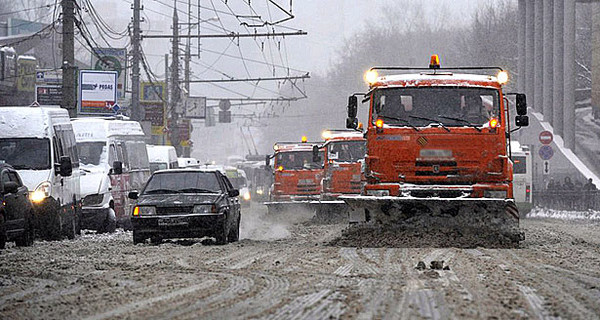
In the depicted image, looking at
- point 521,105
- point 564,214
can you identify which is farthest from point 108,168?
point 564,214

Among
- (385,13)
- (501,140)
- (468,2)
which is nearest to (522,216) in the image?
(501,140)

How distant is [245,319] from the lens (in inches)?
360

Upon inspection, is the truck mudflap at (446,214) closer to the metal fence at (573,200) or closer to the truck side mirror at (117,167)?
the truck side mirror at (117,167)

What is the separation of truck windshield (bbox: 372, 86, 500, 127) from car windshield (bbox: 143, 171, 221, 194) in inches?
155

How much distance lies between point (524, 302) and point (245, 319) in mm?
2670

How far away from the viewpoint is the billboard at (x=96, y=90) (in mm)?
47812

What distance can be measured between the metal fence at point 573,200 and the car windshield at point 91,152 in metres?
21.1

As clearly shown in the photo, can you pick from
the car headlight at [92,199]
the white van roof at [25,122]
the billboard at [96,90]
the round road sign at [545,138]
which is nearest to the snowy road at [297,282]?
the white van roof at [25,122]

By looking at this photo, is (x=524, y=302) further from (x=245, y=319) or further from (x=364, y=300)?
(x=245, y=319)

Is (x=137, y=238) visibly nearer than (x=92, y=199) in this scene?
Yes

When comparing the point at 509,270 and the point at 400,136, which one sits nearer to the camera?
the point at 509,270

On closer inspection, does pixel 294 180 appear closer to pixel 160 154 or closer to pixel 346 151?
pixel 346 151

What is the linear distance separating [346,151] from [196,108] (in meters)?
46.5

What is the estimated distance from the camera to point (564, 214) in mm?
41188
